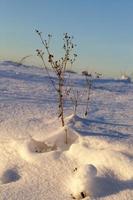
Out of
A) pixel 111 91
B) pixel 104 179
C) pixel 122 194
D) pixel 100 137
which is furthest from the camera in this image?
pixel 111 91

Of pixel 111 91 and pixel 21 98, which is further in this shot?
pixel 111 91

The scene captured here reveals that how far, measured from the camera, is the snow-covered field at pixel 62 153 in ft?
6.45

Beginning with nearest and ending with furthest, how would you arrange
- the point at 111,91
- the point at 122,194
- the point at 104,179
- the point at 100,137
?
the point at 122,194 → the point at 104,179 → the point at 100,137 → the point at 111,91

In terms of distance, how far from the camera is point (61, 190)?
1.99 m

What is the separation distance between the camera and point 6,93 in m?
3.41

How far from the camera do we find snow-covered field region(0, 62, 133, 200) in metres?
1.97

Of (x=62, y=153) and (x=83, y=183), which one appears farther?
(x=62, y=153)

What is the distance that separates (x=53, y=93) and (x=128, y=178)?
1779 millimetres

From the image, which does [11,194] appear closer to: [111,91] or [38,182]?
[38,182]

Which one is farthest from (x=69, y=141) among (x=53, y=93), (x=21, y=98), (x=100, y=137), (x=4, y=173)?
(x=53, y=93)

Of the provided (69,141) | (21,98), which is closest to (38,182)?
(69,141)

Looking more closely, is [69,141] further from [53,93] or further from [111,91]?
[111,91]

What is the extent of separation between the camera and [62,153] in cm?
222

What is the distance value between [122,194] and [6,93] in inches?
66.6
